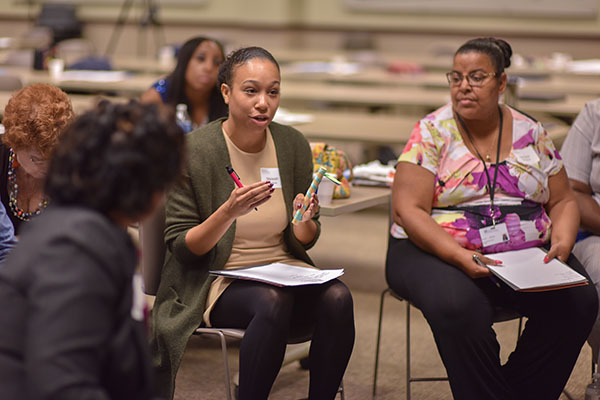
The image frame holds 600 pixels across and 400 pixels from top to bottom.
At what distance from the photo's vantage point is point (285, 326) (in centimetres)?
211

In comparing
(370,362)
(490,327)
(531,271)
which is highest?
(531,271)

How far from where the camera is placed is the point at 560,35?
9820 millimetres

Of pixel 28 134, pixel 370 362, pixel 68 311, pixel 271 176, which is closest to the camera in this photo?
pixel 68 311

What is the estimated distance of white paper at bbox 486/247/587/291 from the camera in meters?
2.24

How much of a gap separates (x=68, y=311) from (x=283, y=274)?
3.80 ft

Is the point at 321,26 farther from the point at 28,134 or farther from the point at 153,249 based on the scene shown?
the point at 28,134

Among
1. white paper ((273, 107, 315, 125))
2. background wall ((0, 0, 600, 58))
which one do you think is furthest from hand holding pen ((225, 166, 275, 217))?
background wall ((0, 0, 600, 58))

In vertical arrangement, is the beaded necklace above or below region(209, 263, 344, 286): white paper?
above

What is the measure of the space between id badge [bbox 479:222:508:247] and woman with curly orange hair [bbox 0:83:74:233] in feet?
4.44

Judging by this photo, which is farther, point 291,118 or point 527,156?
point 291,118

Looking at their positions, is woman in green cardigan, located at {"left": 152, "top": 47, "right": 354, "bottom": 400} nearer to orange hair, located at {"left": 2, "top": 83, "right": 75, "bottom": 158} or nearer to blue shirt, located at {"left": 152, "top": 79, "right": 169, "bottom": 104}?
orange hair, located at {"left": 2, "top": 83, "right": 75, "bottom": 158}

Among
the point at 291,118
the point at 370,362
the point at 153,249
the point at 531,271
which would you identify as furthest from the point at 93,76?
the point at 531,271

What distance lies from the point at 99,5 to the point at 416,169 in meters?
10.00

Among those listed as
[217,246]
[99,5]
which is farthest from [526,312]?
[99,5]
